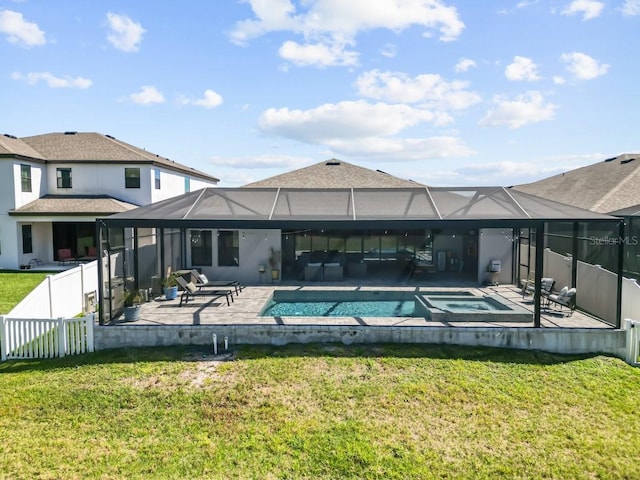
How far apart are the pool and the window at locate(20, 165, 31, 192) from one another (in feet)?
54.4

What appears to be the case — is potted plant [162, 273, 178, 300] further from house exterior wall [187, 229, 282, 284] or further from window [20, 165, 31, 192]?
window [20, 165, 31, 192]

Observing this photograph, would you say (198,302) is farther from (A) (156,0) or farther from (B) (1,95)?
(B) (1,95)

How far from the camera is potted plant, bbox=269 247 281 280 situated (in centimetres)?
1627

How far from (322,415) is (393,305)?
6753 mm

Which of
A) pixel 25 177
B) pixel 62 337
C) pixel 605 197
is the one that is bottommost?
pixel 62 337

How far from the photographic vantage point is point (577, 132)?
18141mm

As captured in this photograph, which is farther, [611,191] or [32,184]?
[32,184]

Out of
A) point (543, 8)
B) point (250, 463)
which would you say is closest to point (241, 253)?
point (250, 463)

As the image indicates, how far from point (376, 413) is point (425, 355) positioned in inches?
107

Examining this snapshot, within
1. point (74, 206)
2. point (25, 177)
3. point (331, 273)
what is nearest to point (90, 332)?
point (331, 273)

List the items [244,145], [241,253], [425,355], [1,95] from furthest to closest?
[244,145] < [241,253] < [1,95] < [425,355]

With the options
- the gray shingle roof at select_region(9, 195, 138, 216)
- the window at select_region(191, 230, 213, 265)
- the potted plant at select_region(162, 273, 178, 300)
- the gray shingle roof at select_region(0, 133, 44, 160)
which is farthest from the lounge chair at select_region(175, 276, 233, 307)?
the gray shingle roof at select_region(0, 133, 44, 160)

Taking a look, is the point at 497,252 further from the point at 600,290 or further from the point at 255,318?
the point at 255,318

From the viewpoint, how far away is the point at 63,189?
23.5 metres
